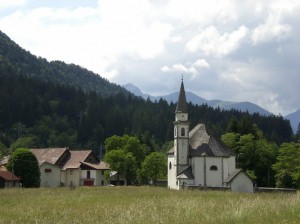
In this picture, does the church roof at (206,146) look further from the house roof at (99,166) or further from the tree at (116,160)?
the house roof at (99,166)

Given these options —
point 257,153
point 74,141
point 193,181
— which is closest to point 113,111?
point 74,141

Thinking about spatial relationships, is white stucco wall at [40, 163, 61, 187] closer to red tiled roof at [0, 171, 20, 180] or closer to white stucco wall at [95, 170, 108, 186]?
white stucco wall at [95, 170, 108, 186]

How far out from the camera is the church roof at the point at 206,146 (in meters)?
69.1

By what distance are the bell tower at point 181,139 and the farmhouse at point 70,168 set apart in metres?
22.2

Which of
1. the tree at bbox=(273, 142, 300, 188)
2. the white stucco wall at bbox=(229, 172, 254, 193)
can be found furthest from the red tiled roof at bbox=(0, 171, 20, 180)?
the tree at bbox=(273, 142, 300, 188)

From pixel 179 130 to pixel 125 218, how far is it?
5182 cm

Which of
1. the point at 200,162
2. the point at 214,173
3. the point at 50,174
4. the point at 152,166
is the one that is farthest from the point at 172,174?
the point at 50,174

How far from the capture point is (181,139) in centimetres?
7112

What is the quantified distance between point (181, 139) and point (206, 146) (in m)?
3.61

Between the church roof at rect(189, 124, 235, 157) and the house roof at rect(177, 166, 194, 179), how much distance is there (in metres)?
2.02

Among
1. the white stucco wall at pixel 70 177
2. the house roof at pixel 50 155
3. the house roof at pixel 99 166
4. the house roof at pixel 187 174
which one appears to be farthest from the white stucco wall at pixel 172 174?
the house roof at pixel 50 155

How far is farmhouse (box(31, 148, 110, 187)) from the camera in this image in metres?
86.6

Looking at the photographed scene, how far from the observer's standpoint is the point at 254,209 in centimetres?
2161

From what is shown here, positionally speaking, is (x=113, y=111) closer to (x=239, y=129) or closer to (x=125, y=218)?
(x=239, y=129)
